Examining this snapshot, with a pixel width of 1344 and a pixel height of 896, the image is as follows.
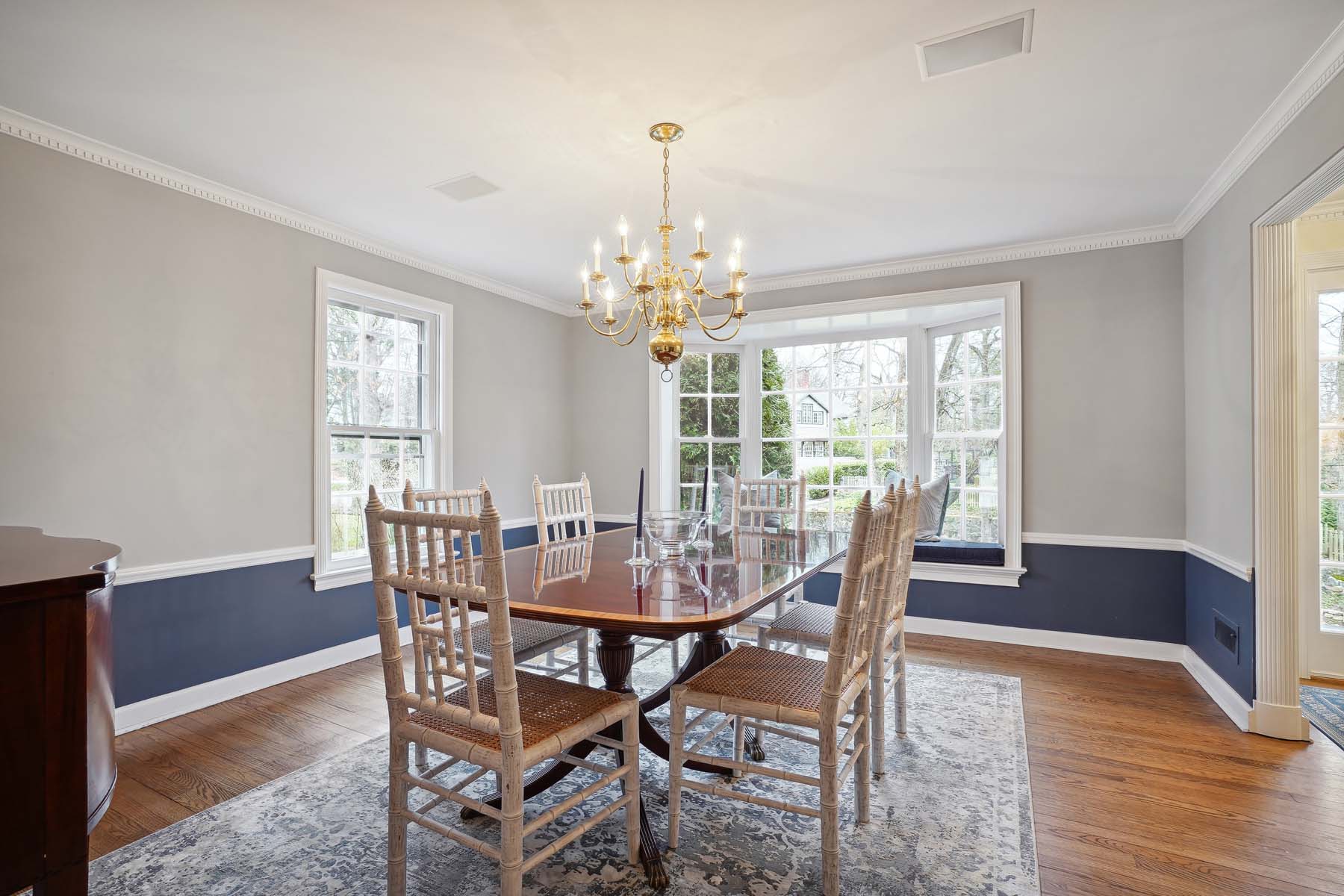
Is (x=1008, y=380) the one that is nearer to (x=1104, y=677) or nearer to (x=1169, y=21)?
(x=1104, y=677)

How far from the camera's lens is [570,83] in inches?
87.4

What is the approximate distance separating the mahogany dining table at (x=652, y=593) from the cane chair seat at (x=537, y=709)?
0.65 feet

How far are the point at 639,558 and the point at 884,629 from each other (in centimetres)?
92

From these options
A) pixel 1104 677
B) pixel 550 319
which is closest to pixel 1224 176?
pixel 1104 677

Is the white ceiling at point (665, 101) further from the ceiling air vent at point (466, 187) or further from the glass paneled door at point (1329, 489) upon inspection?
the glass paneled door at point (1329, 489)

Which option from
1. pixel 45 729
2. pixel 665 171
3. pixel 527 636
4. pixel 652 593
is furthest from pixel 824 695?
pixel 665 171

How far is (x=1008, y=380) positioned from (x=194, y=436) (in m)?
4.49

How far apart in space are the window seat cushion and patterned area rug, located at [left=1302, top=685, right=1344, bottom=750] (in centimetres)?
147

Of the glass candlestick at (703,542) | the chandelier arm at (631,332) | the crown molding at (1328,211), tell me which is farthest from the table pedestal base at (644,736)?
the crown molding at (1328,211)

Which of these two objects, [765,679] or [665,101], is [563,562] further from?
[665,101]

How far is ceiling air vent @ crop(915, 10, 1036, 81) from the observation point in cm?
192

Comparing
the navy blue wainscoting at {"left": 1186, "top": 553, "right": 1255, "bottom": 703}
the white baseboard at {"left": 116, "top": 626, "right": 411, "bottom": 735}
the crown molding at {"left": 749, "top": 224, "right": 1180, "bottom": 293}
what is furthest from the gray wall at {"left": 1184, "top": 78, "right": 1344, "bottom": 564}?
the white baseboard at {"left": 116, "top": 626, "right": 411, "bottom": 735}

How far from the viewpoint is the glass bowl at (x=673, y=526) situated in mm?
2393

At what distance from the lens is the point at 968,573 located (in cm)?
418
